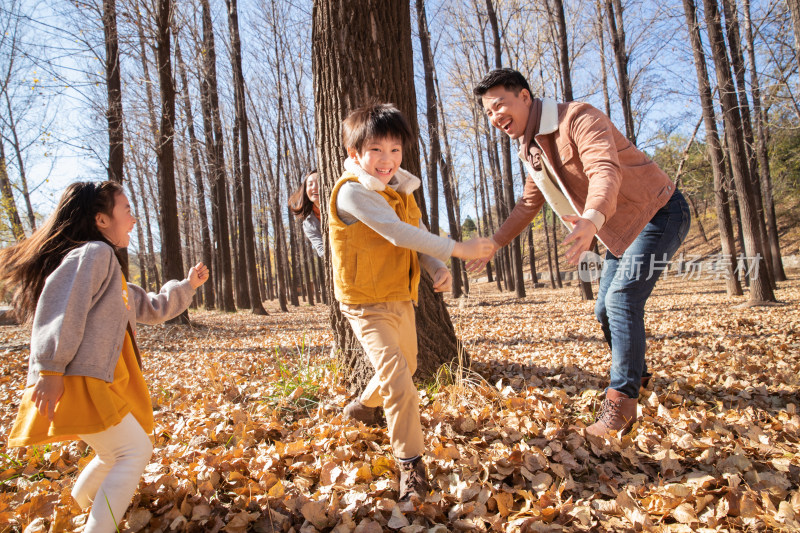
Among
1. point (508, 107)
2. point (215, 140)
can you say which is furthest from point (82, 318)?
point (215, 140)

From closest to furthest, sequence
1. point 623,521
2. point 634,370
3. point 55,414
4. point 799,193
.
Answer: point 55,414, point 623,521, point 634,370, point 799,193

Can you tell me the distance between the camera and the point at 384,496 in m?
2.06

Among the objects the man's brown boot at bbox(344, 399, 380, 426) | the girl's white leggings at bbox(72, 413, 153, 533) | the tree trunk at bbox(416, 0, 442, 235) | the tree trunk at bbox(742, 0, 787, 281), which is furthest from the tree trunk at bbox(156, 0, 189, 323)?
the tree trunk at bbox(742, 0, 787, 281)

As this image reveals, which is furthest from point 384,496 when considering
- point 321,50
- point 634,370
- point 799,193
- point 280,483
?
point 799,193

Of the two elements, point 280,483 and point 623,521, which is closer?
point 623,521

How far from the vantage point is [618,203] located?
2.50 meters

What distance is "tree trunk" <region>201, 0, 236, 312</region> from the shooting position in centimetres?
1395

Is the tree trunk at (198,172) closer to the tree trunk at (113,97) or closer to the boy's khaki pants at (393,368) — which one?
the tree trunk at (113,97)

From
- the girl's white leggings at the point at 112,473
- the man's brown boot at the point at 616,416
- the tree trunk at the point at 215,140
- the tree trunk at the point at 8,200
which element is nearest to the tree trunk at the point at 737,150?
the man's brown boot at the point at 616,416

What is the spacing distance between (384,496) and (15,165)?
24.7 m

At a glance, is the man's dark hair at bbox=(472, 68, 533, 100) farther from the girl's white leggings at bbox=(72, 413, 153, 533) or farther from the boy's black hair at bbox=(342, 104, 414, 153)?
the girl's white leggings at bbox=(72, 413, 153, 533)

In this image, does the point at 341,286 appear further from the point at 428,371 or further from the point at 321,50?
the point at 321,50

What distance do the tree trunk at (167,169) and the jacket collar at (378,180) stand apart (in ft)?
29.8

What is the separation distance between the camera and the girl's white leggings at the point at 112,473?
172cm
